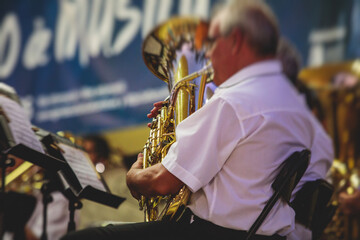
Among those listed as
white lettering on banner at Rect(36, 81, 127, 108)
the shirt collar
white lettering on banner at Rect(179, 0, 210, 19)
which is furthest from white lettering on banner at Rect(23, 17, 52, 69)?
the shirt collar

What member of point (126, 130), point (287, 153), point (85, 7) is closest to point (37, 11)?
point (85, 7)

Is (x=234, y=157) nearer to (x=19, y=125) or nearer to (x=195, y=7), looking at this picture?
(x=19, y=125)

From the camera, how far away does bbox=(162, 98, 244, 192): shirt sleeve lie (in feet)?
4.85

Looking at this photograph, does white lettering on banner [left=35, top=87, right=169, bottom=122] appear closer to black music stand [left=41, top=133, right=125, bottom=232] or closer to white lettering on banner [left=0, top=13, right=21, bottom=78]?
white lettering on banner [left=0, top=13, right=21, bottom=78]

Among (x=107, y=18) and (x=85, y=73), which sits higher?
(x=107, y=18)

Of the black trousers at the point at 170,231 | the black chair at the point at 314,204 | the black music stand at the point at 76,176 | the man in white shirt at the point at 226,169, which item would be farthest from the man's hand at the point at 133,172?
the black chair at the point at 314,204

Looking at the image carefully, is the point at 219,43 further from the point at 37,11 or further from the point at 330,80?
the point at 37,11

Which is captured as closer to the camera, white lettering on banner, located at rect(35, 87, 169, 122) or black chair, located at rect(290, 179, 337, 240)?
black chair, located at rect(290, 179, 337, 240)

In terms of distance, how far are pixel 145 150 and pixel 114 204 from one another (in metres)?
0.46

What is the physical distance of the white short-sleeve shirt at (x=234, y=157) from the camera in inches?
58.5

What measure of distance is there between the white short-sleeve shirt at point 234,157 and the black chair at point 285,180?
0.10 ft

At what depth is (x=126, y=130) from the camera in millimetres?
5242

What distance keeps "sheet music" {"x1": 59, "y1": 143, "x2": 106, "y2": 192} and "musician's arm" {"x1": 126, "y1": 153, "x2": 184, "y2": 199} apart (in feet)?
1.42

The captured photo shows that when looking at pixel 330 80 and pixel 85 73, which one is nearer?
pixel 330 80
